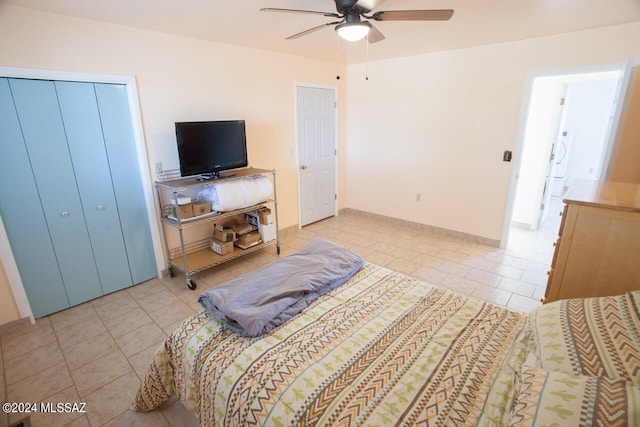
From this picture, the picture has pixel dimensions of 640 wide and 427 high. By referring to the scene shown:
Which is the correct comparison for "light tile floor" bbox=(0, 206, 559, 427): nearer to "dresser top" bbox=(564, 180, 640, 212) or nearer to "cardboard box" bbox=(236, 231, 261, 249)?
"cardboard box" bbox=(236, 231, 261, 249)

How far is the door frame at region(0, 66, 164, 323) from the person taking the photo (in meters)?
2.29

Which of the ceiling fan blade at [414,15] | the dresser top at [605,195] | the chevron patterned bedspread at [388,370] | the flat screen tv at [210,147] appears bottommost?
the chevron patterned bedspread at [388,370]

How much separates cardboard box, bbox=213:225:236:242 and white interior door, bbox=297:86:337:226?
4.77 ft

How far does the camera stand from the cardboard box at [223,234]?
3.32 meters

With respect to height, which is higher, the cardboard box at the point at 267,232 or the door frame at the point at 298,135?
the door frame at the point at 298,135

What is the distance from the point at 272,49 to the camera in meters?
3.63

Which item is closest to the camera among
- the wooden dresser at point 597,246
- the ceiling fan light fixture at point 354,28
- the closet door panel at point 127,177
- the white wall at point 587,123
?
the wooden dresser at point 597,246

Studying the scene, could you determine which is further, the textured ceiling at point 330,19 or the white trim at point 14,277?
the white trim at point 14,277

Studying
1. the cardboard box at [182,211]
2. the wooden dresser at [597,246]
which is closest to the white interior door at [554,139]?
the wooden dresser at [597,246]

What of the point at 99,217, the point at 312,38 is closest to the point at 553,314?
the point at 312,38

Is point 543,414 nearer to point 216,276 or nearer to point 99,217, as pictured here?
point 216,276

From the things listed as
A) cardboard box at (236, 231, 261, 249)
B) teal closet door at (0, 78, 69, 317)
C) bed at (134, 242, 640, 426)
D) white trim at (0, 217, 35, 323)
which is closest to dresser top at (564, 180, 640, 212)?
bed at (134, 242, 640, 426)

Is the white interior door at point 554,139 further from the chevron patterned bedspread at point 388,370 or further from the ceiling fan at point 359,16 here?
the chevron patterned bedspread at point 388,370

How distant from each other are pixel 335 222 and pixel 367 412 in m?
3.96
